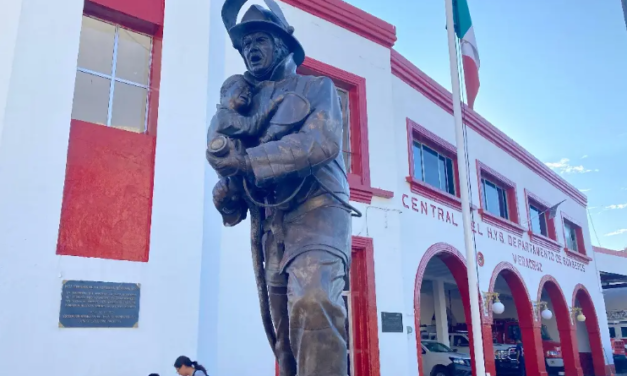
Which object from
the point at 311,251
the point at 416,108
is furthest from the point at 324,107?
the point at 416,108

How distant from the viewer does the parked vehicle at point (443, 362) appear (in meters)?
14.3

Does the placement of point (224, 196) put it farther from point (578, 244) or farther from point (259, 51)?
point (578, 244)

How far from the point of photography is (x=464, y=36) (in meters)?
9.15

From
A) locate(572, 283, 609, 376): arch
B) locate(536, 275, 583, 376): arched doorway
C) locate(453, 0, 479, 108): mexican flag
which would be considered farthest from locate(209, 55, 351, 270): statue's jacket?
locate(572, 283, 609, 376): arch

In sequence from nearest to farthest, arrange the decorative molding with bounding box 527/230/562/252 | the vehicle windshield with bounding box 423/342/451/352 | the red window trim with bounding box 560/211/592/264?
the vehicle windshield with bounding box 423/342/451/352, the decorative molding with bounding box 527/230/562/252, the red window trim with bounding box 560/211/592/264

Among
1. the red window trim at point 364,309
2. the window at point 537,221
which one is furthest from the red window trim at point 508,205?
the red window trim at point 364,309

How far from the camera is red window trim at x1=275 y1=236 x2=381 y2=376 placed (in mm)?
9188

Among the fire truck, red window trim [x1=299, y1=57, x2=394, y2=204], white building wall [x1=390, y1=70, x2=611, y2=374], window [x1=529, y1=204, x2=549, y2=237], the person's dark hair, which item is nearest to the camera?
the person's dark hair

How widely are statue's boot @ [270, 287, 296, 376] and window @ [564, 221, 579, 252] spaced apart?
65.4ft

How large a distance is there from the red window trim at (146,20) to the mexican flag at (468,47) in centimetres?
454

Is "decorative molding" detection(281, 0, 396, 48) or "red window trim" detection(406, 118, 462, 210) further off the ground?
"decorative molding" detection(281, 0, 396, 48)

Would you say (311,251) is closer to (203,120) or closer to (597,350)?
(203,120)

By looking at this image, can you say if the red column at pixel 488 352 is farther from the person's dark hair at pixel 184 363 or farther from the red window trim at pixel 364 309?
the person's dark hair at pixel 184 363

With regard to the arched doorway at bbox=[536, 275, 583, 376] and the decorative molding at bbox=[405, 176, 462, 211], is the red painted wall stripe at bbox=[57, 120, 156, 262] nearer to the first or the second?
the decorative molding at bbox=[405, 176, 462, 211]
